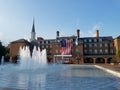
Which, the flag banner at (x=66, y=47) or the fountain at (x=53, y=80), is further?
the flag banner at (x=66, y=47)

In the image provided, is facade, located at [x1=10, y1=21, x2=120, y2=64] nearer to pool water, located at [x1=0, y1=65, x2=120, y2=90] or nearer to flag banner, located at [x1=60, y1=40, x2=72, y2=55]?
flag banner, located at [x1=60, y1=40, x2=72, y2=55]

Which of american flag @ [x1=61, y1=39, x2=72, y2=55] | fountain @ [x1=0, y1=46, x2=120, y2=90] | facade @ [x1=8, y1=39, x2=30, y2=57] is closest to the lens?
fountain @ [x1=0, y1=46, x2=120, y2=90]

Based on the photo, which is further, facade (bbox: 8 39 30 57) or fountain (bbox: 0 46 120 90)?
facade (bbox: 8 39 30 57)

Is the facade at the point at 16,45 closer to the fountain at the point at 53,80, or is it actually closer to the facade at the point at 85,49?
the facade at the point at 85,49

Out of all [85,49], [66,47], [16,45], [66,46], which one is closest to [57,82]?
[66,46]

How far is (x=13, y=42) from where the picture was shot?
84438 mm

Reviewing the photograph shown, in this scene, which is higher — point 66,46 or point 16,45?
point 16,45

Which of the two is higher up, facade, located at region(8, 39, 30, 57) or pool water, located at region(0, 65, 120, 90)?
facade, located at region(8, 39, 30, 57)

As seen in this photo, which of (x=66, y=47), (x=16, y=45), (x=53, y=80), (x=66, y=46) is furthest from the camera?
(x=16, y=45)

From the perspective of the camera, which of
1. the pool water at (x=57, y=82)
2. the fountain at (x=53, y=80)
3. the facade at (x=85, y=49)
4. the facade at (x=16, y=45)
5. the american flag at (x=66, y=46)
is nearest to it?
the pool water at (x=57, y=82)

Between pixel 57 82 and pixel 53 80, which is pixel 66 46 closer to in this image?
pixel 53 80

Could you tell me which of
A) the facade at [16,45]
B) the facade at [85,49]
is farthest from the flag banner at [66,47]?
the facade at [16,45]

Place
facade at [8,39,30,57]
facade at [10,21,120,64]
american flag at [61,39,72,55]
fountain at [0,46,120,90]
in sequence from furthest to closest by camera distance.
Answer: facade at [8,39,30,57] → facade at [10,21,120,64] → american flag at [61,39,72,55] → fountain at [0,46,120,90]

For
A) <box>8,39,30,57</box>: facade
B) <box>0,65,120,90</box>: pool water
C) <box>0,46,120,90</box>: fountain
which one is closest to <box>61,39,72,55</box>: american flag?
<box>8,39,30,57</box>: facade
